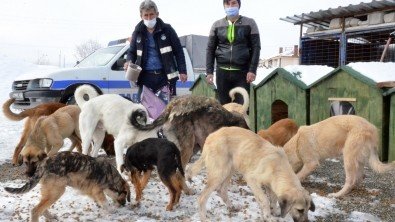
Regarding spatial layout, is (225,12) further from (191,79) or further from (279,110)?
(191,79)

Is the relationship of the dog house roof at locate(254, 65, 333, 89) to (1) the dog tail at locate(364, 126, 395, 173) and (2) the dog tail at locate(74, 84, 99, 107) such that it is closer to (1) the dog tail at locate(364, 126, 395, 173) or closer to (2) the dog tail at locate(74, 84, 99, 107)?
(1) the dog tail at locate(364, 126, 395, 173)

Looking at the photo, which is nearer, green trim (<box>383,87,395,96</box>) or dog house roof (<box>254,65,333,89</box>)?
green trim (<box>383,87,395,96</box>)

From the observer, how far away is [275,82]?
920 centimetres

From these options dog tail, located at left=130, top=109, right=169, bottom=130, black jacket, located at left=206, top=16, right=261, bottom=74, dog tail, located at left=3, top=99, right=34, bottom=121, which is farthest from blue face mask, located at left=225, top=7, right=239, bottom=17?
dog tail, located at left=3, top=99, right=34, bottom=121

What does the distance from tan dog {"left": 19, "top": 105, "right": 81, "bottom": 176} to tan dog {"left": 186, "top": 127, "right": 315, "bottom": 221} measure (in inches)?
107

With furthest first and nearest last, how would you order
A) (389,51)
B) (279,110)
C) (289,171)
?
(389,51)
(279,110)
(289,171)

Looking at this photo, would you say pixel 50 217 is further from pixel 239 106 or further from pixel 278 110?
pixel 278 110

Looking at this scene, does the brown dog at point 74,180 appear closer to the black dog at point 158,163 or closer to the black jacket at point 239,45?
the black dog at point 158,163

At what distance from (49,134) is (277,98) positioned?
16.3 ft

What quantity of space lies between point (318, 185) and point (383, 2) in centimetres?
886

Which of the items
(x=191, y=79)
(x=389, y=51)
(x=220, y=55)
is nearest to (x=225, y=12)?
(x=220, y=55)

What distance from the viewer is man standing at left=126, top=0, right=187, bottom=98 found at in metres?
6.42

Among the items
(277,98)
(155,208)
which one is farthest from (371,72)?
(155,208)

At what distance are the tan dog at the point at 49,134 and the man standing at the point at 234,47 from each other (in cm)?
268
